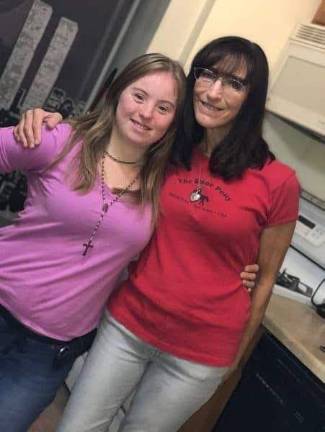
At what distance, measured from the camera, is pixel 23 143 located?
123cm

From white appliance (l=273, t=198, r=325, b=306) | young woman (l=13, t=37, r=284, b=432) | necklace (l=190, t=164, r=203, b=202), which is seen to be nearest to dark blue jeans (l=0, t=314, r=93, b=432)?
young woman (l=13, t=37, r=284, b=432)

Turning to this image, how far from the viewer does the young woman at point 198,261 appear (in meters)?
1.38

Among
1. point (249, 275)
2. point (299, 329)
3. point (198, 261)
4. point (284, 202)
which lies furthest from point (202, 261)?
point (299, 329)

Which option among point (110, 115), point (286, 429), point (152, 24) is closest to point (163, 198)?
point (110, 115)

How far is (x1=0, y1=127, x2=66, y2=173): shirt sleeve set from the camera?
1239 millimetres

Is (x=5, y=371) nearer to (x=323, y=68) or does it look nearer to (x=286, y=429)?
(x=286, y=429)

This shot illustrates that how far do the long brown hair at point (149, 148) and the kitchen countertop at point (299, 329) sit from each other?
688 millimetres

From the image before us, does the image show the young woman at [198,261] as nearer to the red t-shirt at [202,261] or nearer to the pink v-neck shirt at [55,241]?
the red t-shirt at [202,261]

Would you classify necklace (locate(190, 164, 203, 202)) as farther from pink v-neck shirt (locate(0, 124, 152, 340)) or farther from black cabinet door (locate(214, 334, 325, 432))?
black cabinet door (locate(214, 334, 325, 432))

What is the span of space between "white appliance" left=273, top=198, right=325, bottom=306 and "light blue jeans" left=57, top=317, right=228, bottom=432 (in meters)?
0.90

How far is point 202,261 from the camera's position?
1382 mm

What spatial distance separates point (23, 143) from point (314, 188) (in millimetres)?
1514

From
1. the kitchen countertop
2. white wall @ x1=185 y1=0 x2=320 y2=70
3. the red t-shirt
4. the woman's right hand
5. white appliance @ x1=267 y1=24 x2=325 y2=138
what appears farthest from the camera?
white wall @ x1=185 y1=0 x2=320 y2=70

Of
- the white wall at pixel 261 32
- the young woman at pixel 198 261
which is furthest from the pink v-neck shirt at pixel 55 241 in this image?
the white wall at pixel 261 32
